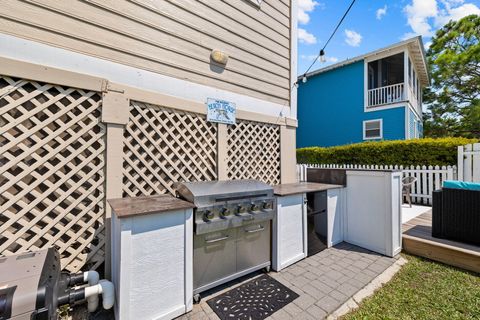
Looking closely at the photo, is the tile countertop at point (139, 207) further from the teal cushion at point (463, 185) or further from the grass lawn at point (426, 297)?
the teal cushion at point (463, 185)

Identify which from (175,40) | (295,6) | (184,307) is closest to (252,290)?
(184,307)

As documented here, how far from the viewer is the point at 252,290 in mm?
2430

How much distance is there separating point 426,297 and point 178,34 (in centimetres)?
445

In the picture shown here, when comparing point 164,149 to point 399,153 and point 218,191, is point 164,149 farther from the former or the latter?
point 399,153

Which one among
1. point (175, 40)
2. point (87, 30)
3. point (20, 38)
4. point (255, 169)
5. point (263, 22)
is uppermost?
point (263, 22)

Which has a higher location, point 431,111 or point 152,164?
point 431,111

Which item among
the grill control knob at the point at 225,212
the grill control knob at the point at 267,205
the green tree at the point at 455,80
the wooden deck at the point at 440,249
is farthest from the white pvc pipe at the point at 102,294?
the green tree at the point at 455,80

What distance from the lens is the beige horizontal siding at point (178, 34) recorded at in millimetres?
2191

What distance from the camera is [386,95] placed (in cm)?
1031

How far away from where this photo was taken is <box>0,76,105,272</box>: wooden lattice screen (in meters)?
1.97

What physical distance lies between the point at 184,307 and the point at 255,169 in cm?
244

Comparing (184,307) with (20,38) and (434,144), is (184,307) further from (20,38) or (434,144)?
(434,144)

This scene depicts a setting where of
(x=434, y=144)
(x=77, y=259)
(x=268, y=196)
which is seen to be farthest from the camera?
(x=434, y=144)

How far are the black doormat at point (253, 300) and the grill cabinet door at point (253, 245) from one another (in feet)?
0.78
